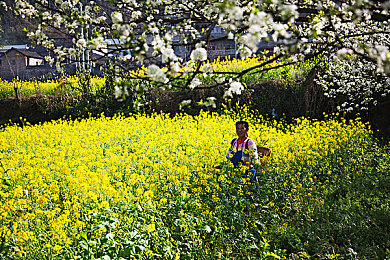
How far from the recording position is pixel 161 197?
14.3ft

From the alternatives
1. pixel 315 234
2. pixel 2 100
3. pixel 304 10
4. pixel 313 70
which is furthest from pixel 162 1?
pixel 2 100

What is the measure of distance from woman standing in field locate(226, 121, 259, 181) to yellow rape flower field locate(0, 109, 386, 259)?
0.22m

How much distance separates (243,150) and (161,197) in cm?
175

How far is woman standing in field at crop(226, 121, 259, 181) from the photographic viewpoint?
210 inches

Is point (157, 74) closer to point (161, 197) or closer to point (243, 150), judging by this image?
point (161, 197)

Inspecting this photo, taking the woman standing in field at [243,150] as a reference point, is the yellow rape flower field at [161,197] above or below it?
below

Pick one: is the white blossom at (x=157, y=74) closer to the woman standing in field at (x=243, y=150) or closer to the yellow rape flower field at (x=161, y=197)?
the yellow rape flower field at (x=161, y=197)

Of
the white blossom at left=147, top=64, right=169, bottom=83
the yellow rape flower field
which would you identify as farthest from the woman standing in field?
the white blossom at left=147, top=64, right=169, bottom=83

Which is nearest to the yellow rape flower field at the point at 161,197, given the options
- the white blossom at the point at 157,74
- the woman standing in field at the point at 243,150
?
the woman standing in field at the point at 243,150

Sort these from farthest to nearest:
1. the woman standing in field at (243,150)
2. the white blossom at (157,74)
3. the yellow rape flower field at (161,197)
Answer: the woman standing in field at (243,150) < the yellow rape flower field at (161,197) < the white blossom at (157,74)

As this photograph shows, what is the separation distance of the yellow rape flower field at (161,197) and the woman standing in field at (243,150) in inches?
8.6

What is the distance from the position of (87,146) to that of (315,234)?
5.04m

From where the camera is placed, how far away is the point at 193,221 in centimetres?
391

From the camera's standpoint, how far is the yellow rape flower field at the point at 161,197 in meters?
3.19
